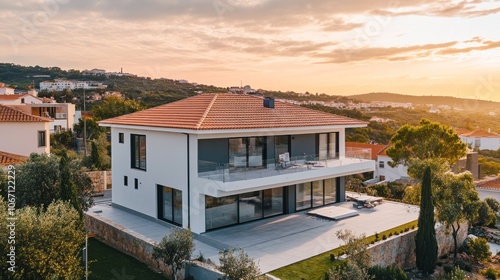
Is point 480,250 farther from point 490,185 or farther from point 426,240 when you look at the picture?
point 490,185

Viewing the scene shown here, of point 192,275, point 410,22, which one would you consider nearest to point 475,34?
point 410,22

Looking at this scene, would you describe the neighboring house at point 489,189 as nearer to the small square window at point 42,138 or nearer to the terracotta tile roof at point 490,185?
the terracotta tile roof at point 490,185

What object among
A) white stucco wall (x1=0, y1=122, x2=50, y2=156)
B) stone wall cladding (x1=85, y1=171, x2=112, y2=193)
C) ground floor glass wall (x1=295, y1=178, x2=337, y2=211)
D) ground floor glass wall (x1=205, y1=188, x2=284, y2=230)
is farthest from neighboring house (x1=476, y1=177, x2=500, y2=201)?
white stucco wall (x1=0, y1=122, x2=50, y2=156)

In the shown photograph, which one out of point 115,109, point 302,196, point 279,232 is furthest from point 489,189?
point 115,109

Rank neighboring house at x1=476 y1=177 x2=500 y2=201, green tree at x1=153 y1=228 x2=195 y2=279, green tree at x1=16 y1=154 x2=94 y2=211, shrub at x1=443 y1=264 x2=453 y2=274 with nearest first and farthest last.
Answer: green tree at x1=153 y1=228 x2=195 y2=279, green tree at x1=16 y1=154 x2=94 y2=211, shrub at x1=443 y1=264 x2=453 y2=274, neighboring house at x1=476 y1=177 x2=500 y2=201

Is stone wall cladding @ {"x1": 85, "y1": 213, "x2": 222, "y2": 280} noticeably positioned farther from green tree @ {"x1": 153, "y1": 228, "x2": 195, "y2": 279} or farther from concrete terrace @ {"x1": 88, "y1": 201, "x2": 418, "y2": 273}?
concrete terrace @ {"x1": 88, "y1": 201, "x2": 418, "y2": 273}

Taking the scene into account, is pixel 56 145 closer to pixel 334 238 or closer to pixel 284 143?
pixel 284 143

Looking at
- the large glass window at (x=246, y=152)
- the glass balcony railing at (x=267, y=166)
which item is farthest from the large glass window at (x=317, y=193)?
the large glass window at (x=246, y=152)
